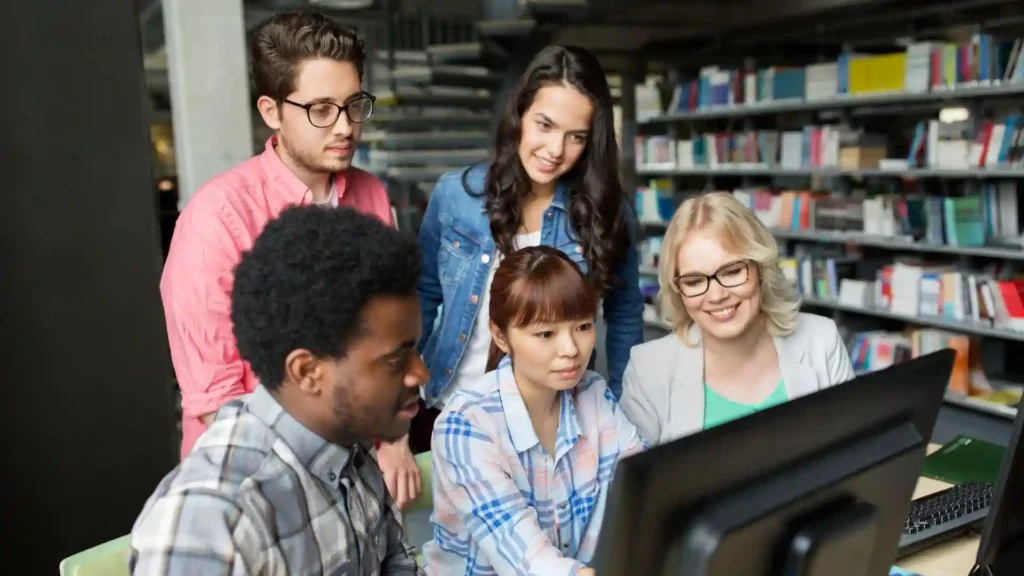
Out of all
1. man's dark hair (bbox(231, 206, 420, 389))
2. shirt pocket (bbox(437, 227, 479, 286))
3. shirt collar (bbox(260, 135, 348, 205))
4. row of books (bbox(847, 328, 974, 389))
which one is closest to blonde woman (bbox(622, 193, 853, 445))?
shirt pocket (bbox(437, 227, 479, 286))

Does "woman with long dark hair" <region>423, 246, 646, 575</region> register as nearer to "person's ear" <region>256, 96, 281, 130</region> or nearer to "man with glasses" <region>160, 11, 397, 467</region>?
"man with glasses" <region>160, 11, 397, 467</region>

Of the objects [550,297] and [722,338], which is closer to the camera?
[550,297]

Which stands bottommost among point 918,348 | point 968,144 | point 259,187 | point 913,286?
point 918,348

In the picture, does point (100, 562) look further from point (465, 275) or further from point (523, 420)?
point (465, 275)

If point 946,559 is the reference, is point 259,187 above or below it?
above

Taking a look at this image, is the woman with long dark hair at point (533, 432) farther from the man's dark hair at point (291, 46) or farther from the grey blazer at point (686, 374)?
the man's dark hair at point (291, 46)

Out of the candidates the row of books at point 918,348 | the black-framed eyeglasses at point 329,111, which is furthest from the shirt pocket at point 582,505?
the row of books at point 918,348

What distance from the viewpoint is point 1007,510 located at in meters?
0.99

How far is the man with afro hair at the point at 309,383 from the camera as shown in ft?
2.83

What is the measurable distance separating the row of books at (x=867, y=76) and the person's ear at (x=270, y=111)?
3901mm

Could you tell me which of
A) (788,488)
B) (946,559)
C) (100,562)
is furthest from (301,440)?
(946,559)

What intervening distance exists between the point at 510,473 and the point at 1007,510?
0.72 m

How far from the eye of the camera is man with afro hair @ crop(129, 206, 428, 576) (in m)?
0.86

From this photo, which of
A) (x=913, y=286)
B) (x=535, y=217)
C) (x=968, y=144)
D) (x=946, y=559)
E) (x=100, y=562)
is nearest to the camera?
(x=100, y=562)
